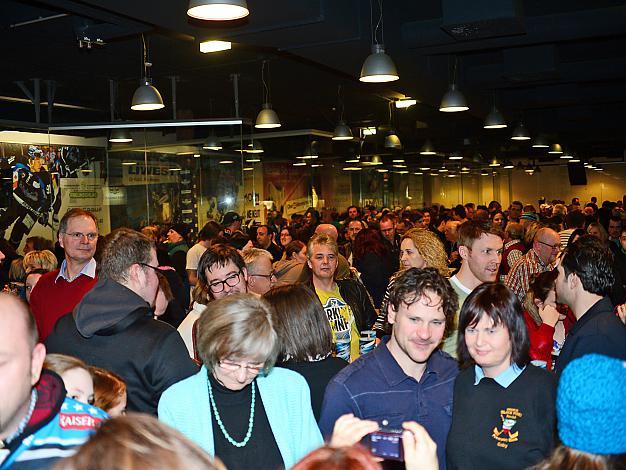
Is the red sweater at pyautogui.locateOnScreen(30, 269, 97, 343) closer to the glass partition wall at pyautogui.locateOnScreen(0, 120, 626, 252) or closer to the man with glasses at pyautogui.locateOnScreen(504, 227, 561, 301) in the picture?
the man with glasses at pyautogui.locateOnScreen(504, 227, 561, 301)

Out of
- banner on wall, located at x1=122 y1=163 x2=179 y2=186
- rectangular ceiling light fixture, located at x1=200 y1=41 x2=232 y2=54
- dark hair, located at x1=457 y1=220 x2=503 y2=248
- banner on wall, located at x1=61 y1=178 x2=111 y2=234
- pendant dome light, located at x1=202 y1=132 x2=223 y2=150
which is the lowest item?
dark hair, located at x1=457 y1=220 x2=503 y2=248

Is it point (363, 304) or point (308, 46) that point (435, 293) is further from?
point (308, 46)

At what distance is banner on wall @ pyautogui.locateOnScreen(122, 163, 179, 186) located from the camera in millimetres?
9375

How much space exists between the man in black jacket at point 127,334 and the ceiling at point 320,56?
270cm

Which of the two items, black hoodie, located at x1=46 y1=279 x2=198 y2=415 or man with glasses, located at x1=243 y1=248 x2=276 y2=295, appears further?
man with glasses, located at x1=243 y1=248 x2=276 y2=295

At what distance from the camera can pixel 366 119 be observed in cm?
1509

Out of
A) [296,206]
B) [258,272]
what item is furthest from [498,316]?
[296,206]

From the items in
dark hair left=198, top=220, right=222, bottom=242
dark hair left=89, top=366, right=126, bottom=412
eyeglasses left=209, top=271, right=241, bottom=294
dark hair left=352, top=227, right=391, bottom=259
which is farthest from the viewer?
dark hair left=198, top=220, right=222, bottom=242

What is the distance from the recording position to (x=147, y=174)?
30.8 ft

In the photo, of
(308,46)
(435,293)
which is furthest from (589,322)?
(308,46)

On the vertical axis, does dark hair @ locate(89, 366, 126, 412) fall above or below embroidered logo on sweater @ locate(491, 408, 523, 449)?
above

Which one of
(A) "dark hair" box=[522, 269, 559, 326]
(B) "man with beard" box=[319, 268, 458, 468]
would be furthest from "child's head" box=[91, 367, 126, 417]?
(A) "dark hair" box=[522, 269, 559, 326]

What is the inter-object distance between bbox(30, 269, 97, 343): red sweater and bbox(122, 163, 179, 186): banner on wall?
4818 millimetres

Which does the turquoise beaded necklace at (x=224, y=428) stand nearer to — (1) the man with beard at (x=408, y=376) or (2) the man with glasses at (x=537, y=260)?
(1) the man with beard at (x=408, y=376)
